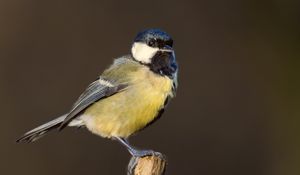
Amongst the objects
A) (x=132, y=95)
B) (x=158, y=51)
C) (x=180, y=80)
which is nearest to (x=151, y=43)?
(x=158, y=51)

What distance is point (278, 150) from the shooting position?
18.2ft

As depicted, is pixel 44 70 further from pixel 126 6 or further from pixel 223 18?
pixel 223 18

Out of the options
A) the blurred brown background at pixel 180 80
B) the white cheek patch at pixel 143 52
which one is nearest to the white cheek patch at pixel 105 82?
the white cheek patch at pixel 143 52

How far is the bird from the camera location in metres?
3.29

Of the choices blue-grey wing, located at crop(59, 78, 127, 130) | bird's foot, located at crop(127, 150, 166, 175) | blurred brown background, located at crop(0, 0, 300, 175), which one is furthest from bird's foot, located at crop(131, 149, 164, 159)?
blurred brown background, located at crop(0, 0, 300, 175)

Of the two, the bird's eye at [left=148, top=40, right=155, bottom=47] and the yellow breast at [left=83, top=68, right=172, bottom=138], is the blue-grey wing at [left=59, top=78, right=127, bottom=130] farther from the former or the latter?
the bird's eye at [left=148, top=40, right=155, bottom=47]

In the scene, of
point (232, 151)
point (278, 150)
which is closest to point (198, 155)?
point (232, 151)

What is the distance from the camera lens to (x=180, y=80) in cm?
516

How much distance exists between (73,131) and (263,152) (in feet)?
4.60

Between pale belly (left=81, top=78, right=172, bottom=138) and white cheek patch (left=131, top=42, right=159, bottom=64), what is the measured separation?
126 millimetres

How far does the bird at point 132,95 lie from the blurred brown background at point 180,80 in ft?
3.41

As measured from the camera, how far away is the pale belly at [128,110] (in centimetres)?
328

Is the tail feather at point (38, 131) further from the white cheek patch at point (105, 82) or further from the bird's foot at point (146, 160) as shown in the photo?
the bird's foot at point (146, 160)

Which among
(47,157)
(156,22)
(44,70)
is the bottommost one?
(47,157)
